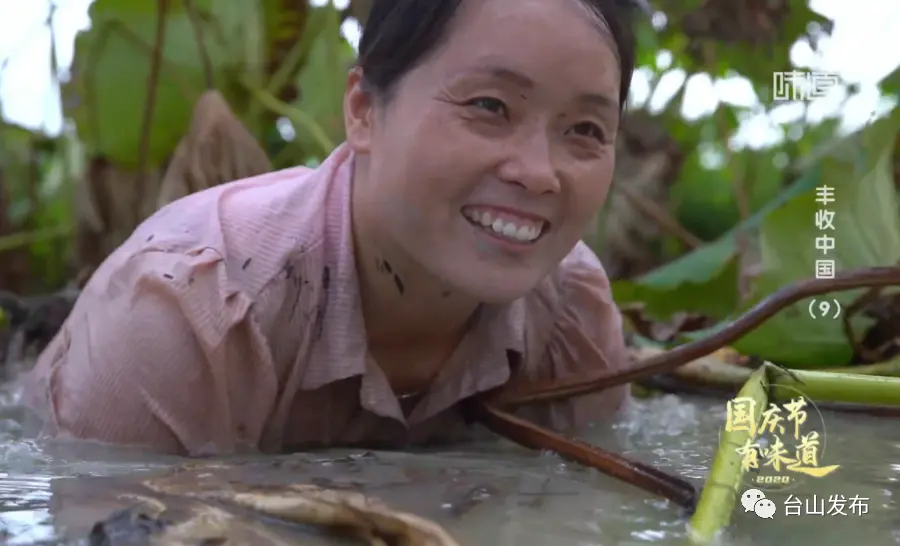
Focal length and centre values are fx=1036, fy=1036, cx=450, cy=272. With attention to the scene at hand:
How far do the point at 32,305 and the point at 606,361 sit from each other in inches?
31.7

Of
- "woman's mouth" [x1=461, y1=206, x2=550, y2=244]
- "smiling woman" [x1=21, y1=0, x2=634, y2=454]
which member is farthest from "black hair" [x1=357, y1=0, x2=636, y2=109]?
"woman's mouth" [x1=461, y1=206, x2=550, y2=244]

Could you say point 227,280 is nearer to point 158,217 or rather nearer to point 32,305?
point 158,217

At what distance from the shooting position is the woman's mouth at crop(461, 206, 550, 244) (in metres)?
0.69

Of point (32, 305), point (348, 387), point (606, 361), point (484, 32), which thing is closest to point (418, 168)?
point (484, 32)

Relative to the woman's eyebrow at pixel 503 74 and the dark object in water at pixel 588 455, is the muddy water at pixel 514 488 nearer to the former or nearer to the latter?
the dark object in water at pixel 588 455

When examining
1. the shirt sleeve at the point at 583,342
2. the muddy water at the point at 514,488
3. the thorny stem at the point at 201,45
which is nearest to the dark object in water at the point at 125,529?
the muddy water at the point at 514,488

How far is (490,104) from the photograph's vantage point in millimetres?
674

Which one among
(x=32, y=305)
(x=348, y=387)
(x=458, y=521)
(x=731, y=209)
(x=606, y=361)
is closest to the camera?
(x=458, y=521)

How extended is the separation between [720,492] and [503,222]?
25 centimetres

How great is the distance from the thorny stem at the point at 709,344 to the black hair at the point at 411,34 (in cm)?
18

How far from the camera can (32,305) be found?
135 cm

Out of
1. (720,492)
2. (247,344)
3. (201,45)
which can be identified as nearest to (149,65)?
(201,45)

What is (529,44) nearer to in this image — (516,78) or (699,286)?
(516,78)

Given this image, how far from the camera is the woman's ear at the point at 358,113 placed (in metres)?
0.76
